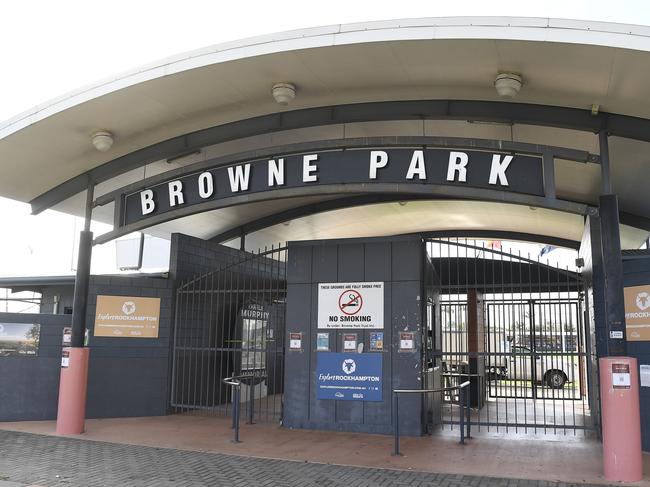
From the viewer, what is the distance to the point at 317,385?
9711mm

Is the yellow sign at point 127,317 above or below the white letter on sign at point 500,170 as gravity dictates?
below

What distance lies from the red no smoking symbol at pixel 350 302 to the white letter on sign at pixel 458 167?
3.15m

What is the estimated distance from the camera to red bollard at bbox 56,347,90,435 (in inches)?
362

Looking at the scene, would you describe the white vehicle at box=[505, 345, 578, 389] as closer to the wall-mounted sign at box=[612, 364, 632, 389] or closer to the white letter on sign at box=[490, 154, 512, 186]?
the wall-mounted sign at box=[612, 364, 632, 389]

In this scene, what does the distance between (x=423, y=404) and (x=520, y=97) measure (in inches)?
185

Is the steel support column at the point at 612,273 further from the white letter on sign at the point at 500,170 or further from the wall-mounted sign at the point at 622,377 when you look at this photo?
the white letter on sign at the point at 500,170

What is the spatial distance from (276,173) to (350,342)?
126 inches

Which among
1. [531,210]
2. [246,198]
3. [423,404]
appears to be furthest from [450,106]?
[531,210]

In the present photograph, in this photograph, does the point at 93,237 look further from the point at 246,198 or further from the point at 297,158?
the point at 297,158

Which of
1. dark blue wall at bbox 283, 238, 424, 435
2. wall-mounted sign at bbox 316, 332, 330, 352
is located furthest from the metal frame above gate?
wall-mounted sign at bbox 316, 332, 330, 352

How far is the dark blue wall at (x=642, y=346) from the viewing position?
26.6 ft

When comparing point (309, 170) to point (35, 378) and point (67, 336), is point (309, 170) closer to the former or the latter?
point (67, 336)

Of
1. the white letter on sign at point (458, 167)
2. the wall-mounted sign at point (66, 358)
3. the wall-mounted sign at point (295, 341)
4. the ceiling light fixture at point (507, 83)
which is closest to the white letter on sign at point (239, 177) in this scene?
the white letter on sign at point (458, 167)

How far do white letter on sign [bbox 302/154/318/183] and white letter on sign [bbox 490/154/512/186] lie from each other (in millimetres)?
2189
